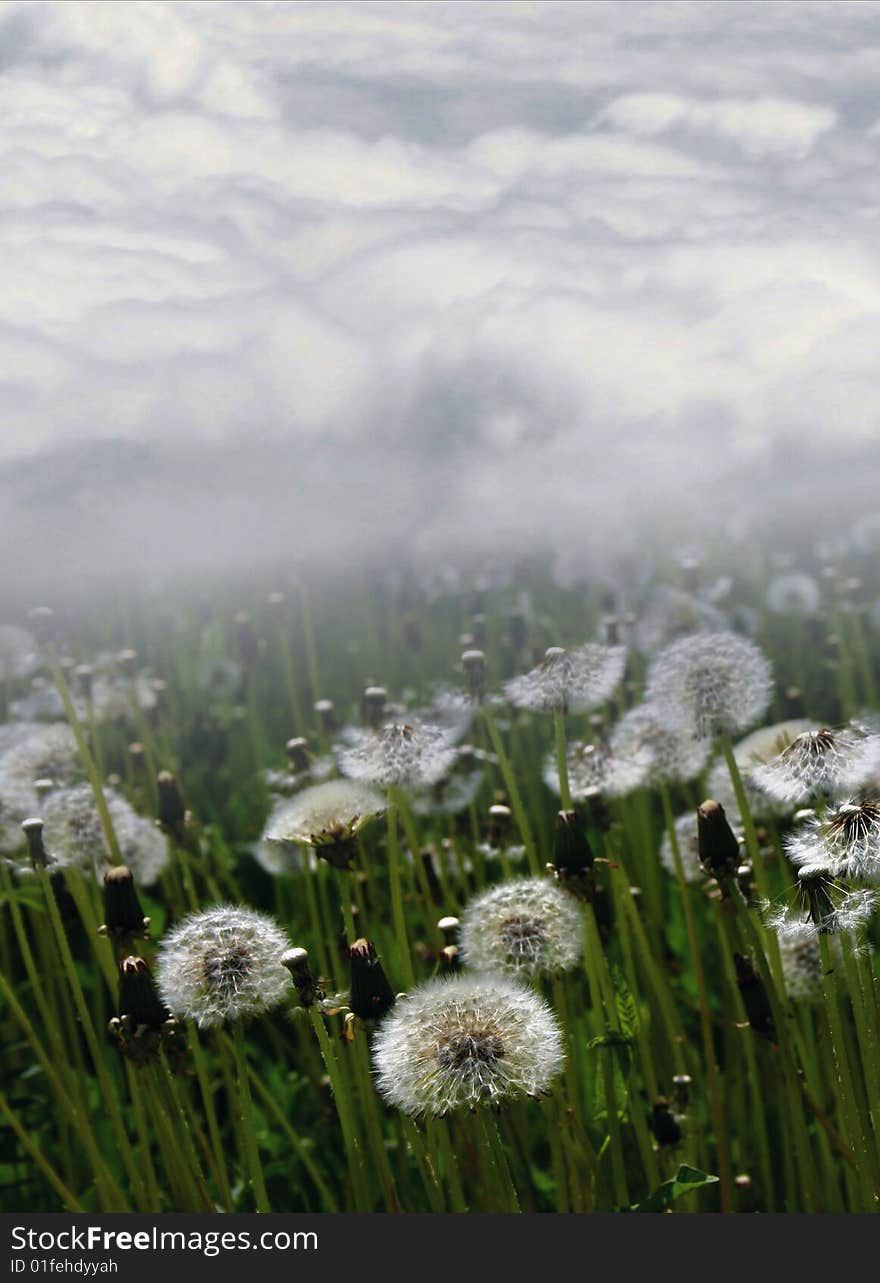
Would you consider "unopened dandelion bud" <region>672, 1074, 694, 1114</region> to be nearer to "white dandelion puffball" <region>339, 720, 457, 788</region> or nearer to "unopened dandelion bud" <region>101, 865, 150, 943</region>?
"white dandelion puffball" <region>339, 720, 457, 788</region>

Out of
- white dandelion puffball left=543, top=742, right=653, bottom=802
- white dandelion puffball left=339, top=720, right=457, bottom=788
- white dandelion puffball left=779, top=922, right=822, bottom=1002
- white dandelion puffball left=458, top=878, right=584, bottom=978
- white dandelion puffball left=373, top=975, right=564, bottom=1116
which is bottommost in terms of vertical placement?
white dandelion puffball left=779, top=922, right=822, bottom=1002

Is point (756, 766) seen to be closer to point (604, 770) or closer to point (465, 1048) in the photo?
point (604, 770)

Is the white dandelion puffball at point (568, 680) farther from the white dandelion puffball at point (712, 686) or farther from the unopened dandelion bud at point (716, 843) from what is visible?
the unopened dandelion bud at point (716, 843)

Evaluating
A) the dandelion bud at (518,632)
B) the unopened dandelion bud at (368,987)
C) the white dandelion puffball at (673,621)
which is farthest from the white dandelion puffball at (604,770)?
the dandelion bud at (518,632)

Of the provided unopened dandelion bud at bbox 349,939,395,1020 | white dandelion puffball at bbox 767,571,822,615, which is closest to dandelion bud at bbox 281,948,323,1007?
unopened dandelion bud at bbox 349,939,395,1020

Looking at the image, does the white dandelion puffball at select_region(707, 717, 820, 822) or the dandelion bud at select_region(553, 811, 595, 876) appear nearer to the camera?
the dandelion bud at select_region(553, 811, 595, 876)

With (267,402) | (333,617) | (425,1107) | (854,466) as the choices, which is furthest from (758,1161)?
(333,617)
